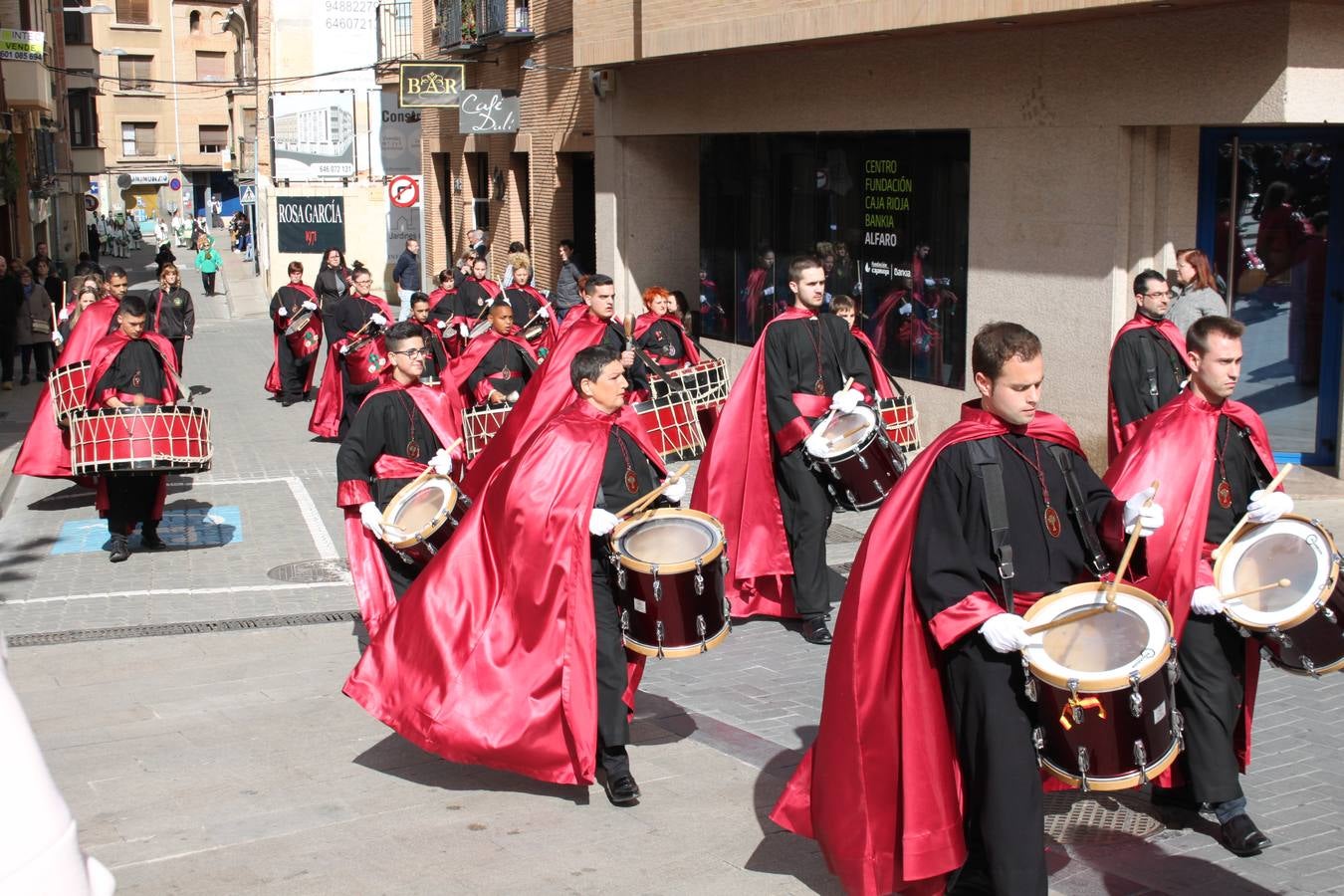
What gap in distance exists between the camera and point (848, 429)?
29.2ft

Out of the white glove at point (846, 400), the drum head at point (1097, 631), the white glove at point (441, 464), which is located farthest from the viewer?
the white glove at point (846, 400)

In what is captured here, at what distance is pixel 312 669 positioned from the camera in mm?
9125

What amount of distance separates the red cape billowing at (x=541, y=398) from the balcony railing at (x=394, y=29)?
2664 cm

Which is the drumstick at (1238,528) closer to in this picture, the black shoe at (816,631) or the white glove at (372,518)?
the black shoe at (816,631)

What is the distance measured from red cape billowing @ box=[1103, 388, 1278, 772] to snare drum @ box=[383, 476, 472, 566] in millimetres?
Result: 3136

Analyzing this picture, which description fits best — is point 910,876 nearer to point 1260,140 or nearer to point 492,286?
point 1260,140

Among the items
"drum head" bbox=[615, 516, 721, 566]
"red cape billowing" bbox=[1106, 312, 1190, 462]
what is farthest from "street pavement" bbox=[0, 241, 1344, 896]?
"red cape billowing" bbox=[1106, 312, 1190, 462]

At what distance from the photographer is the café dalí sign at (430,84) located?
26812 millimetres

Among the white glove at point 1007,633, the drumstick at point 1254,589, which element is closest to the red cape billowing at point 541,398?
the drumstick at point 1254,589

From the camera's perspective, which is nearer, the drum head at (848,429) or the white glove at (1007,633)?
the white glove at (1007,633)

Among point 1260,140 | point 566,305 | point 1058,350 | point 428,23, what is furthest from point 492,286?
point 428,23

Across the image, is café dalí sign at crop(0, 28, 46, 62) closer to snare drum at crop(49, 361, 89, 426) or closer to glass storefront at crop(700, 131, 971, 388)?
glass storefront at crop(700, 131, 971, 388)

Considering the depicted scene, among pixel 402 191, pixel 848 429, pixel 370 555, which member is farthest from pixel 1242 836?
pixel 402 191

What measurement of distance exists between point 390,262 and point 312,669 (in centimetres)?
2938
